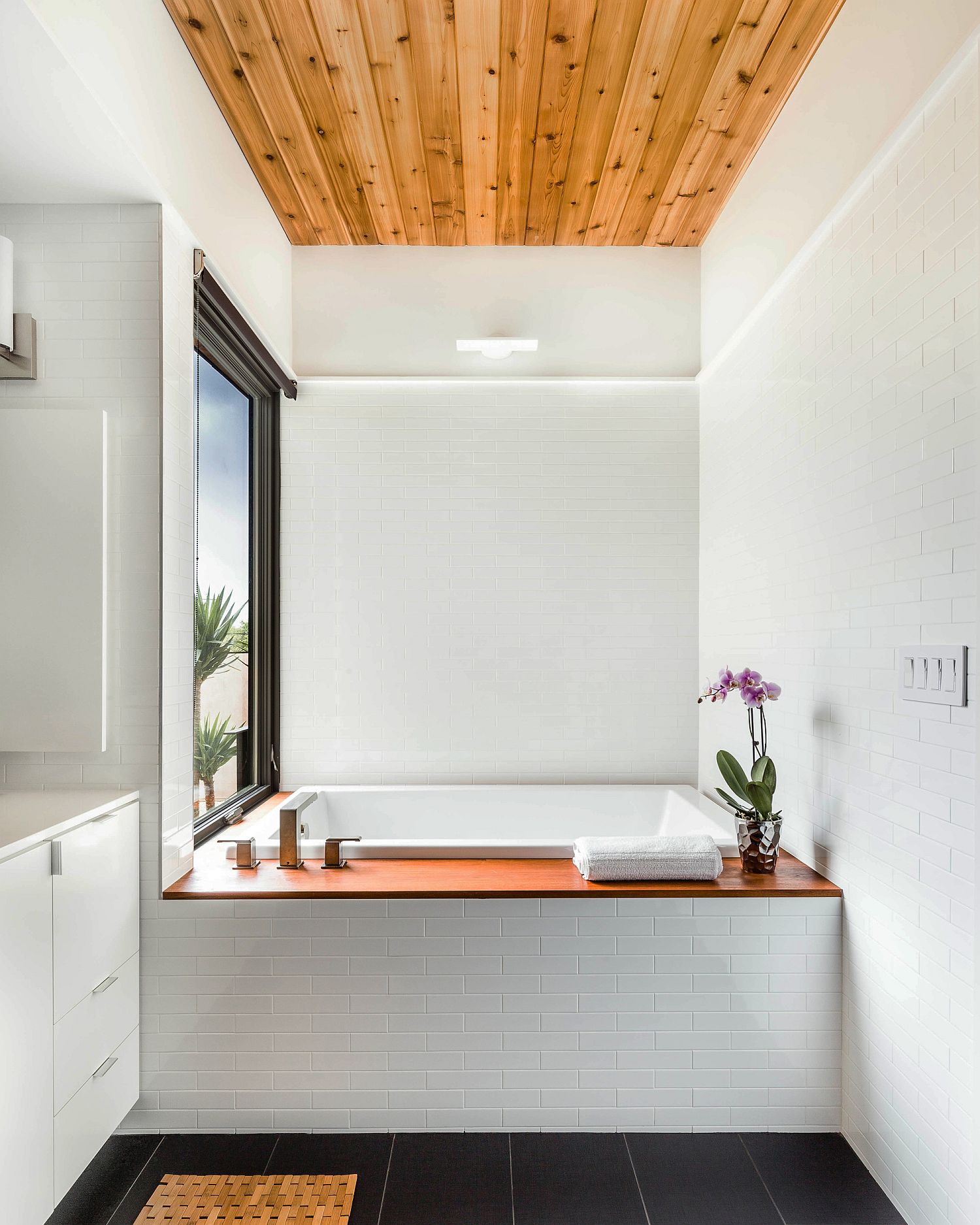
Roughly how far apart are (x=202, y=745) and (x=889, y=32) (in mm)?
2731

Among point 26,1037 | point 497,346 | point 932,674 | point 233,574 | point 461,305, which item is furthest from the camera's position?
point 461,305

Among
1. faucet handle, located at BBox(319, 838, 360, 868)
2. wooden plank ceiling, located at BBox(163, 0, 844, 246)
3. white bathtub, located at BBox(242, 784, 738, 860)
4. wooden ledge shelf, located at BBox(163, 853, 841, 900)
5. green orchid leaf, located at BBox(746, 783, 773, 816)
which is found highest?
wooden plank ceiling, located at BBox(163, 0, 844, 246)

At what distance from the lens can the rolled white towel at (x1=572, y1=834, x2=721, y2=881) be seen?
2.18 m

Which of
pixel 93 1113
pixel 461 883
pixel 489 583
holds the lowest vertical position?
pixel 93 1113

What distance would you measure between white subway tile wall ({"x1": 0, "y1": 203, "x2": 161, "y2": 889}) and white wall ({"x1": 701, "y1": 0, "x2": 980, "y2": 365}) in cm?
178

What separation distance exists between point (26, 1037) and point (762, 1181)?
1663 millimetres

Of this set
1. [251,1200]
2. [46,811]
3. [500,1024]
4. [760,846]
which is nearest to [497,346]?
[760,846]

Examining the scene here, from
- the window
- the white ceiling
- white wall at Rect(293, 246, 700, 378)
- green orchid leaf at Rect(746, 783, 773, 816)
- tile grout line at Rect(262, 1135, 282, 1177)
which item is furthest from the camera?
white wall at Rect(293, 246, 700, 378)

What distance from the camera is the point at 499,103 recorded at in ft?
8.17

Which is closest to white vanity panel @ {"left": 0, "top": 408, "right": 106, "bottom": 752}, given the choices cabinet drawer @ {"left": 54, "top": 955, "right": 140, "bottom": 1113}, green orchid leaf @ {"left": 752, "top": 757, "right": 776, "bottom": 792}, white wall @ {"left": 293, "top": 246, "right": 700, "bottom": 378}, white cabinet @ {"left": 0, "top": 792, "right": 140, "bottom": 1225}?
white cabinet @ {"left": 0, "top": 792, "right": 140, "bottom": 1225}

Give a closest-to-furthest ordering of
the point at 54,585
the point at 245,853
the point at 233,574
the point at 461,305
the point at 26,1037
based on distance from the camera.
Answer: the point at 26,1037 → the point at 54,585 → the point at 245,853 → the point at 233,574 → the point at 461,305

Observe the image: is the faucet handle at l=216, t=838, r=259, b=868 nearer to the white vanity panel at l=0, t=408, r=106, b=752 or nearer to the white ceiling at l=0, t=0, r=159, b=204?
the white vanity panel at l=0, t=408, r=106, b=752

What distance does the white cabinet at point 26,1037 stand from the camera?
1515 millimetres

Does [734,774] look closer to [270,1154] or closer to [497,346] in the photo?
[270,1154]
